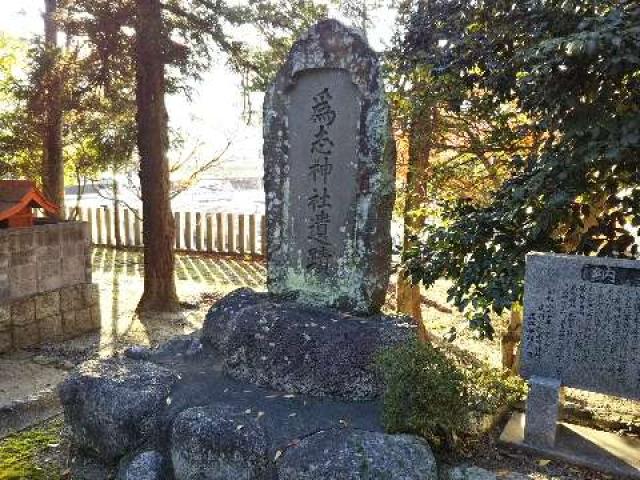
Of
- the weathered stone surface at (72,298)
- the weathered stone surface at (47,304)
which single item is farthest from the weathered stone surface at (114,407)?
the weathered stone surface at (72,298)

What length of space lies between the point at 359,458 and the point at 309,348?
105 centimetres

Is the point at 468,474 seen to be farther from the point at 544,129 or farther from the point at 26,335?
the point at 26,335

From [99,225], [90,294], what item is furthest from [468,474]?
[99,225]

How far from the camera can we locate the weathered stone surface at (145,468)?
3467 mm

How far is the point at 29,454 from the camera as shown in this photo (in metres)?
4.25

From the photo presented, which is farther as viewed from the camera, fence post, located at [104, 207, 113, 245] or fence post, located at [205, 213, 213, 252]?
fence post, located at [104, 207, 113, 245]

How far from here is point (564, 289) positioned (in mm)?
3488

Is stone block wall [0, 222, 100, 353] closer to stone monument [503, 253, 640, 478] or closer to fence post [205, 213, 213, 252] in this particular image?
stone monument [503, 253, 640, 478]

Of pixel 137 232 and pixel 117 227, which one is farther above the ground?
pixel 117 227

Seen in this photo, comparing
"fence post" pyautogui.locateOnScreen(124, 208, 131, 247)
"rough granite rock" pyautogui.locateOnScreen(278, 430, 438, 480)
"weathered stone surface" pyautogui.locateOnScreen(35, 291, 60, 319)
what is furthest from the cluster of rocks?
"fence post" pyautogui.locateOnScreen(124, 208, 131, 247)

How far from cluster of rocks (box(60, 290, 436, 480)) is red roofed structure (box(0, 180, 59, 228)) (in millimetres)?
3232

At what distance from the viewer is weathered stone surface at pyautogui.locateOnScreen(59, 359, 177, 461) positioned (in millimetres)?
3723

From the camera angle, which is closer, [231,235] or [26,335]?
[26,335]

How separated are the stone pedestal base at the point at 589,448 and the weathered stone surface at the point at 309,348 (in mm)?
1012
